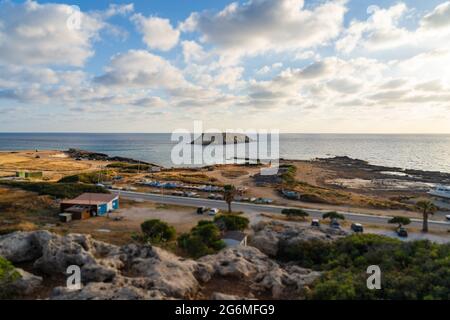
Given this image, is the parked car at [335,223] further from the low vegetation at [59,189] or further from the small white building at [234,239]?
the low vegetation at [59,189]

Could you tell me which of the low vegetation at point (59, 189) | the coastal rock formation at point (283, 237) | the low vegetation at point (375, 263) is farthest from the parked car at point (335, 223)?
the low vegetation at point (59, 189)

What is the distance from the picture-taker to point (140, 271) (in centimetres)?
1605

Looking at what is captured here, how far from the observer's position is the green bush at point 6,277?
46.0 feet

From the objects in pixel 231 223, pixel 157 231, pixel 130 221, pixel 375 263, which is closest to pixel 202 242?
pixel 157 231

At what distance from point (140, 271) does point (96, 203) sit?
26087 millimetres

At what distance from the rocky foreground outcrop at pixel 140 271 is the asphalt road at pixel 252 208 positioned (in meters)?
22.1

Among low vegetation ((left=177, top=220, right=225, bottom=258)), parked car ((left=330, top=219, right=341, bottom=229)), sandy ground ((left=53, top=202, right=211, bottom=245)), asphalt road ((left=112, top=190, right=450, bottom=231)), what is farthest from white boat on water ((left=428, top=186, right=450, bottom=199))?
low vegetation ((left=177, top=220, right=225, bottom=258))

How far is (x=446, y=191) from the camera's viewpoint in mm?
62594

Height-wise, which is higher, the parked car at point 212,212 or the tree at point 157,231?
the tree at point 157,231

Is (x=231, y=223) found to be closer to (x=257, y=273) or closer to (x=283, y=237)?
(x=283, y=237)

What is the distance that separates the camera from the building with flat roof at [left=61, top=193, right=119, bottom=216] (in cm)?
3900

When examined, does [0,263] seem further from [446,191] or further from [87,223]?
[446,191]
